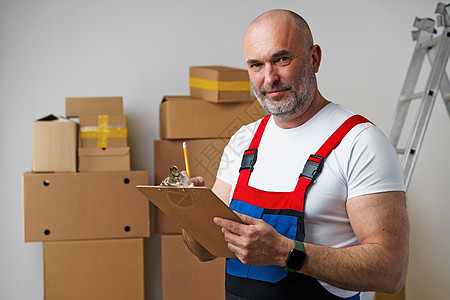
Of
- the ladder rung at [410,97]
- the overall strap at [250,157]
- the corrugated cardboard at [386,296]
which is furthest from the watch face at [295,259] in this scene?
the corrugated cardboard at [386,296]

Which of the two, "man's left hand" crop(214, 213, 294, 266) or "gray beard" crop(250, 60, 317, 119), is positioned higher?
"gray beard" crop(250, 60, 317, 119)

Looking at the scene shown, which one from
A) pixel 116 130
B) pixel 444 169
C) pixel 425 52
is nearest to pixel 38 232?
pixel 116 130

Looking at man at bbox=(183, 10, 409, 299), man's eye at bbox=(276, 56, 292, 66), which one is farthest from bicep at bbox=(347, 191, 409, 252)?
man's eye at bbox=(276, 56, 292, 66)

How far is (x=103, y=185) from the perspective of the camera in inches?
89.5

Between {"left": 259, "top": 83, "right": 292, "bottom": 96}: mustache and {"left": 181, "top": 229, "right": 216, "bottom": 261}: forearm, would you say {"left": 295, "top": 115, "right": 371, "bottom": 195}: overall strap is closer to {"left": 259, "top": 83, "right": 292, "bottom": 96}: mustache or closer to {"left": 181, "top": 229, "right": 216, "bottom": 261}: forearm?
{"left": 259, "top": 83, "right": 292, "bottom": 96}: mustache

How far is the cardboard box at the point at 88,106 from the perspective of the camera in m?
2.37

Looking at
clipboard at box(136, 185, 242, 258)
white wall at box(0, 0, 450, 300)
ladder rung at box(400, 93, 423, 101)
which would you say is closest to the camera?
clipboard at box(136, 185, 242, 258)

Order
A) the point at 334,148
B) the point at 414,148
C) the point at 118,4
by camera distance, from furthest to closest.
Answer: the point at 118,4 < the point at 414,148 < the point at 334,148

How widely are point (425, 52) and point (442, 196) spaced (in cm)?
94

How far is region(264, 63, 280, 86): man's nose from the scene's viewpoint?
1.19 m

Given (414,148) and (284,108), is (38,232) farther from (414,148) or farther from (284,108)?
(414,148)

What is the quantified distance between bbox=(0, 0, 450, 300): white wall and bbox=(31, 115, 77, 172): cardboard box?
17.1 inches

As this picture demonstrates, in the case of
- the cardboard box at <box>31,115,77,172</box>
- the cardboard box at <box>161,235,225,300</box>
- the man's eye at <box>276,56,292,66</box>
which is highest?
the man's eye at <box>276,56,292,66</box>

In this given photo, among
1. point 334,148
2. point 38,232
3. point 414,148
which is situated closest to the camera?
point 334,148
